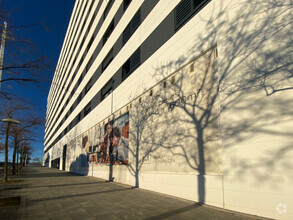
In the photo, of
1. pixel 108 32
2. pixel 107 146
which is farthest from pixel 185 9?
pixel 108 32

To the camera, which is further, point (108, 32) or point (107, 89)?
point (108, 32)

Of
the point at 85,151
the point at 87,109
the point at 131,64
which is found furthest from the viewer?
the point at 87,109

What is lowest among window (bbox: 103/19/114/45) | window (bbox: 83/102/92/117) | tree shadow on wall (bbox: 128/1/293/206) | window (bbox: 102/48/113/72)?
tree shadow on wall (bbox: 128/1/293/206)

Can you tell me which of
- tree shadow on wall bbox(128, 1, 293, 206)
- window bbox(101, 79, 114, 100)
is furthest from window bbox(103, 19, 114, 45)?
tree shadow on wall bbox(128, 1, 293, 206)

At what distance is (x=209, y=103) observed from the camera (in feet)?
23.8

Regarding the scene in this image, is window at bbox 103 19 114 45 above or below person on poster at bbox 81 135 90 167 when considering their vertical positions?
above

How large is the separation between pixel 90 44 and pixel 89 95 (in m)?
7.44

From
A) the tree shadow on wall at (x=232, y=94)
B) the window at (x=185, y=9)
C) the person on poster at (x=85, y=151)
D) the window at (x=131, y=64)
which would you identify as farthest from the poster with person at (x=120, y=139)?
the person on poster at (x=85, y=151)

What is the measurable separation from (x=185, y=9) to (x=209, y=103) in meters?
4.90

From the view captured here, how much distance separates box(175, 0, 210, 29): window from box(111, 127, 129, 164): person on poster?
26.6 feet

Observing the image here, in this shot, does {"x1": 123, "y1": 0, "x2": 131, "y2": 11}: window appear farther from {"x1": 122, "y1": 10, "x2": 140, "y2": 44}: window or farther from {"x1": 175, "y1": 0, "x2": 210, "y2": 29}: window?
{"x1": 175, "y1": 0, "x2": 210, "y2": 29}: window

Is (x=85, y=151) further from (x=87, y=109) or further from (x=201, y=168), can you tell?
(x=201, y=168)

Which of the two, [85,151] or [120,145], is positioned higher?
[120,145]

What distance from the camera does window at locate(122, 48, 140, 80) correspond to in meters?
13.6
